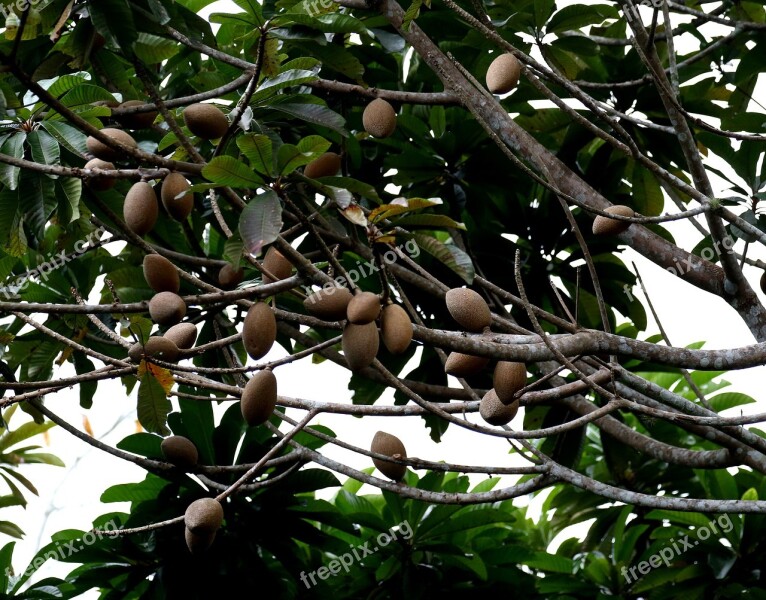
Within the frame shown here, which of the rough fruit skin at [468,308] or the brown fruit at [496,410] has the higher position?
the rough fruit skin at [468,308]

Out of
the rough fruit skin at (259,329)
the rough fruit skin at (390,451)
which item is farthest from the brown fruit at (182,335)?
the rough fruit skin at (390,451)

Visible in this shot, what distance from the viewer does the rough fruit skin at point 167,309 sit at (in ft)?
3.67

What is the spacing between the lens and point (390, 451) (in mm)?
1465

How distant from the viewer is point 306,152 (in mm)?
1096

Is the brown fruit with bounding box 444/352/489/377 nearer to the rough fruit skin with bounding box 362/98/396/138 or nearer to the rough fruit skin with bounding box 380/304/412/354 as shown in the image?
the rough fruit skin with bounding box 380/304/412/354

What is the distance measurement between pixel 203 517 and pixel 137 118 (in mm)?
704

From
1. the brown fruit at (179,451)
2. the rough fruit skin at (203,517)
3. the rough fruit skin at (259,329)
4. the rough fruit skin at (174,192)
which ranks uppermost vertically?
the rough fruit skin at (174,192)

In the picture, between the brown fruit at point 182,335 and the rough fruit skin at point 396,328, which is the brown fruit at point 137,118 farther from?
the rough fruit skin at point 396,328

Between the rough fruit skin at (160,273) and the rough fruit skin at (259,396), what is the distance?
0.58 ft

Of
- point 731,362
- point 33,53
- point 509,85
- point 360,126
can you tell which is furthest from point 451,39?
point 731,362

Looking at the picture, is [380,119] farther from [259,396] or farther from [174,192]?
[259,396]

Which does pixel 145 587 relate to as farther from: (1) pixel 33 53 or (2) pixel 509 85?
(2) pixel 509 85

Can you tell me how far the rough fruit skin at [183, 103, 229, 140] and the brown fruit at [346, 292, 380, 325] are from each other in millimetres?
318

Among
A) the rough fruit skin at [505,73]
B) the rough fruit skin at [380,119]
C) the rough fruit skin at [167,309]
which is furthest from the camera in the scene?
the rough fruit skin at [380,119]
